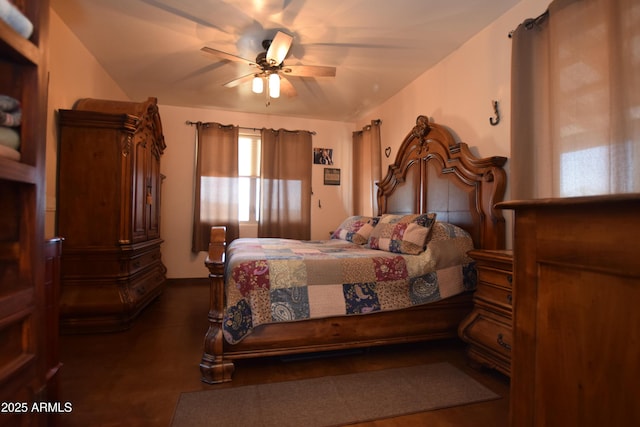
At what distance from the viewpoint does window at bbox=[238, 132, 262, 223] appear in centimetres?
444

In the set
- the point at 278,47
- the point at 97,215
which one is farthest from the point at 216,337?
the point at 278,47

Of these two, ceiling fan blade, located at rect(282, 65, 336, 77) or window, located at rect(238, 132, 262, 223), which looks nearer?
ceiling fan blade, located at rect(282, 65, 336, 77)

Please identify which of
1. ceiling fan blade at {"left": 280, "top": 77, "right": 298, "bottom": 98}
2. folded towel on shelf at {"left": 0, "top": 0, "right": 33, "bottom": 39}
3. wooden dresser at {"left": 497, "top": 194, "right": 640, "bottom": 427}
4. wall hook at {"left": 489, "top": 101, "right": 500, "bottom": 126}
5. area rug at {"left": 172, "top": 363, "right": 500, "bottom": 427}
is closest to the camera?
wooden dresser at {"left": 497, "top": 194, "right": 640, "bottom": 427}

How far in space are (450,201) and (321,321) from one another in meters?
1.54

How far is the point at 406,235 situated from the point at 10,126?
2.16 metres

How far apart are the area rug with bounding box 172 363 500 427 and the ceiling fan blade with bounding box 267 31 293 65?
7.66 feet

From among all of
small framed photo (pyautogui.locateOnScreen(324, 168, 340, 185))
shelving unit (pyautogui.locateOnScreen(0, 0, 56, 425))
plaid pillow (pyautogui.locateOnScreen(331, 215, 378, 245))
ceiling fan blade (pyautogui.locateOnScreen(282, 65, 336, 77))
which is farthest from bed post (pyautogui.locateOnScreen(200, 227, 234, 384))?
small framed photo (pyautogui.locateOnScreen(324, 168, 340, 185))

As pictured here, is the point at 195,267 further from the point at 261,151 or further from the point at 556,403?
the point at 556,403

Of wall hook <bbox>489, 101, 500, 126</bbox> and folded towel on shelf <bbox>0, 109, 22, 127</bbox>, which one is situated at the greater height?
wall hook <bbox>489, 101, 500, 126</bbox>

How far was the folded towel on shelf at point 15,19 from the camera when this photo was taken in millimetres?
772

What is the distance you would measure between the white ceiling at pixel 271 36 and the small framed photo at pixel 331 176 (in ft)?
4.48

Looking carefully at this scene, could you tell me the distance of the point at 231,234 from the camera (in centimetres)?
424

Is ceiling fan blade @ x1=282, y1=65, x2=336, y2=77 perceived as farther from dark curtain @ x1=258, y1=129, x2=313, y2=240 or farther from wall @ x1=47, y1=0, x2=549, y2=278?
dark curtain @ x1=258, y1=129, x2=313, y2=240

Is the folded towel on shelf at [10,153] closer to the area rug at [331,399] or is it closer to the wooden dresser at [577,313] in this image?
the area rug at [331,399]
